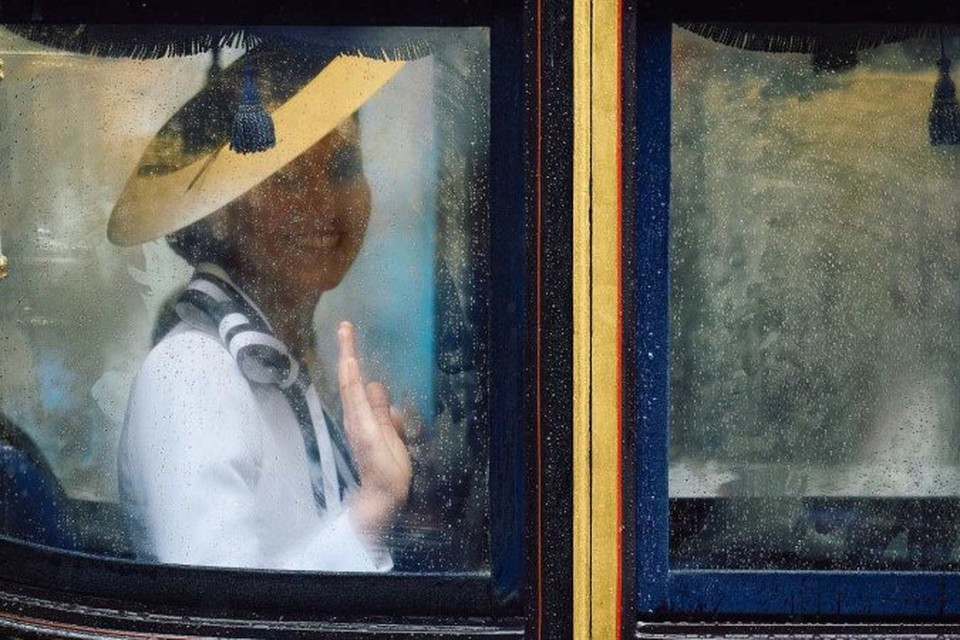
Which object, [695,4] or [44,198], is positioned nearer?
[695,4]

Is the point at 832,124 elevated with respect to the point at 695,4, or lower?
lower

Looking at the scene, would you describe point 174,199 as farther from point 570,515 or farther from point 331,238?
point 570,515

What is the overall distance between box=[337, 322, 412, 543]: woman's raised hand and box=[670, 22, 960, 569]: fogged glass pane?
1.30 feet

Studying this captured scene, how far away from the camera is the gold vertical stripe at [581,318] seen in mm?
1836

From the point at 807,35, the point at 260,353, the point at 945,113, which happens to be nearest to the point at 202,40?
the point at 260,353

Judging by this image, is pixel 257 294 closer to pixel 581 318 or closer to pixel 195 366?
pixel 195 366

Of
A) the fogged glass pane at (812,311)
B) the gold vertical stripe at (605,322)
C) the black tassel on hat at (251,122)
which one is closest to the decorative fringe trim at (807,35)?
the fogged glass pane at (812,311)

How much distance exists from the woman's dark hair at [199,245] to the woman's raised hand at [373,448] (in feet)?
0.70

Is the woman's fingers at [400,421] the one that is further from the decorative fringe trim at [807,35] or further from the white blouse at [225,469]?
the decorative fringe trim at [807,35]

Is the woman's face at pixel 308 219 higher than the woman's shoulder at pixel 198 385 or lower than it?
higher

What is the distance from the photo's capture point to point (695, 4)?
1.84 metres

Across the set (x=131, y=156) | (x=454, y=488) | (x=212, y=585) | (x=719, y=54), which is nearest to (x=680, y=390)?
(x=454, y=488)

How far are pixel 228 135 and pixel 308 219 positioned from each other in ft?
0.55

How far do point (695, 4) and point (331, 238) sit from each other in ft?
1.99
